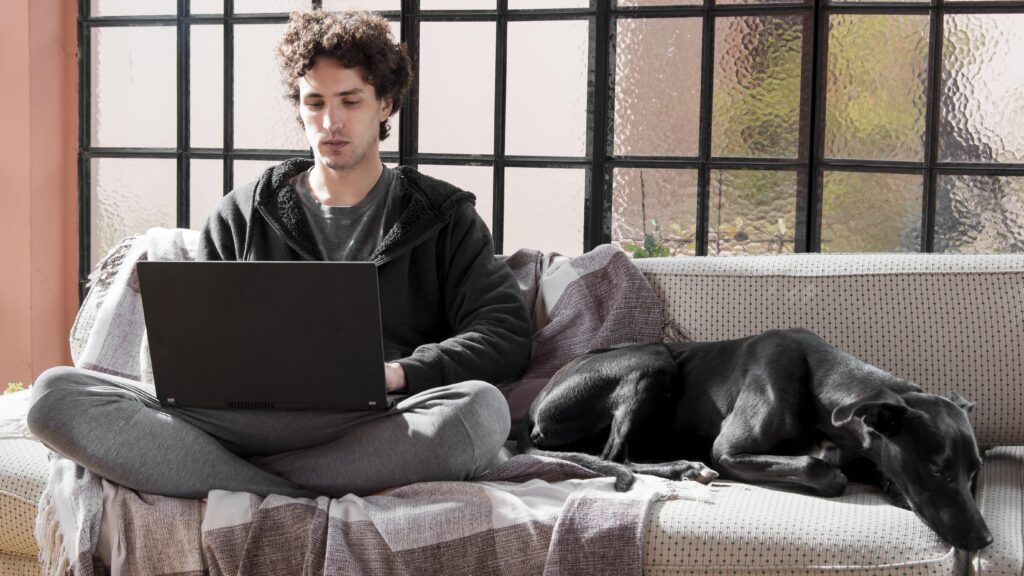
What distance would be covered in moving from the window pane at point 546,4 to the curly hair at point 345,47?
1.07 metres

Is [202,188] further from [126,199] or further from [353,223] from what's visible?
[353,223]

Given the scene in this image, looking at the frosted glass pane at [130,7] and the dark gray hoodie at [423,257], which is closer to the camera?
the dark gray hoodie at [423,257]

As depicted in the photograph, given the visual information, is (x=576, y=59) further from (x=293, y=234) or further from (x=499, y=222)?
(x=293, y=234)

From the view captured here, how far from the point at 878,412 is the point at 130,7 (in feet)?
10.5

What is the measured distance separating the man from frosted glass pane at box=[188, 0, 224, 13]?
4.80 feet

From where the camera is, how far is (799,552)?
1.99m

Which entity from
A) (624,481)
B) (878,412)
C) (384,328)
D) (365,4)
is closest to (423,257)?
(384,328)

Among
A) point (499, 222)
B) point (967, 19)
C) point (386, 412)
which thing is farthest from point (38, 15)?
point (967, 19)

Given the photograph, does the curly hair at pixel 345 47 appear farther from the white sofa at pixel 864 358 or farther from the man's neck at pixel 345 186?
the white sofa at pixel 864 358

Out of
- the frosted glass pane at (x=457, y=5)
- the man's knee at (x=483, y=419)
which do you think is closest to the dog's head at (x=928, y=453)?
the man's knee at (x=483, y=419)

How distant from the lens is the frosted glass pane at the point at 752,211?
3670 mm

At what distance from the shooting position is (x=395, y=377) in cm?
245

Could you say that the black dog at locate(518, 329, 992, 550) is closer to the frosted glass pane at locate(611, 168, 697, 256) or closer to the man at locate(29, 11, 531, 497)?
the man at locate(29, 11, 531, 497)

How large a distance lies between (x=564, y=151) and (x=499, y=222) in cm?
33
